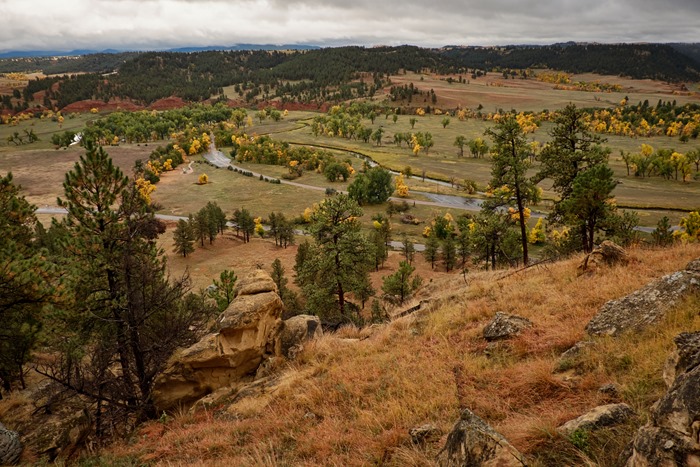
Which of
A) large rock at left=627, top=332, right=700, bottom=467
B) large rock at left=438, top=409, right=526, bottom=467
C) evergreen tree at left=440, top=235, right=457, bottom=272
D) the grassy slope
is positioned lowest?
evergreen tree at left=440, top=235, right=457, bottom=272

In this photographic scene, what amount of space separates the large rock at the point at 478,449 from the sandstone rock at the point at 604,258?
1231cm

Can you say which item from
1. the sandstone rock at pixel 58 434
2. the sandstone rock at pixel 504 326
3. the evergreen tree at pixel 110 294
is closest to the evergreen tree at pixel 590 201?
the sandstone rock at pixel 504 326

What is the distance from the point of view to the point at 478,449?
5992 millimetres

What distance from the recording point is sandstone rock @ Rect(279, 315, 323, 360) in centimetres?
1788

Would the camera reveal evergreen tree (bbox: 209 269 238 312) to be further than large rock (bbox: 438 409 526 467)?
Yes

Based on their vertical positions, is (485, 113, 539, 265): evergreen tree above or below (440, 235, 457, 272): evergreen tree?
above

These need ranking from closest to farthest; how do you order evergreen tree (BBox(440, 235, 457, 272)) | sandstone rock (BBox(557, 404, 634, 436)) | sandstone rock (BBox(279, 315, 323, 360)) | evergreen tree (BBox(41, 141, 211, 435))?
sandstone rock (BBox(557, 404, 634, 436))
evergreen tree (BBox(41, 141, 211, 435))
sandstone rock (BBox(279, 315, 323, 360))
evergreen tree (BBox(440, 235, 457, 272))

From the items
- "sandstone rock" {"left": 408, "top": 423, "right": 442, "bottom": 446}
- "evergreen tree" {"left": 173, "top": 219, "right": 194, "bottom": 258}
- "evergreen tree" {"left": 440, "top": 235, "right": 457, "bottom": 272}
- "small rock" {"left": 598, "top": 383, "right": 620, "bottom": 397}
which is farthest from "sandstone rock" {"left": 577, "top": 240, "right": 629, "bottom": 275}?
"evergreen tree" {"left": 173, "top": 219, "right": 194, "bottom": 258}

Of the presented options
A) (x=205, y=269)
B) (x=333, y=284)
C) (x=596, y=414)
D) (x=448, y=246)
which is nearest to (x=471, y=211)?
(x=448, y=246)

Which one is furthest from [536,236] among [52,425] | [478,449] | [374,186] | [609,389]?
[478,449]

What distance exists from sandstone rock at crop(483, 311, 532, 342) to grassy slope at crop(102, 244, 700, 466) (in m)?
0.34

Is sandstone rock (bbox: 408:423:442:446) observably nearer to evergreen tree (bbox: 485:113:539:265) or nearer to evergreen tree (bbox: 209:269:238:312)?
evergreen tree (bbox: 485:113:539:265)

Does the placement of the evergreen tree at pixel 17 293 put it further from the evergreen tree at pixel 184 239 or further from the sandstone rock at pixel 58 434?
the evergreen tree at pixel 184 239

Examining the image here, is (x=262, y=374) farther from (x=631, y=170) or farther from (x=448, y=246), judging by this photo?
(x=631, y=170)
